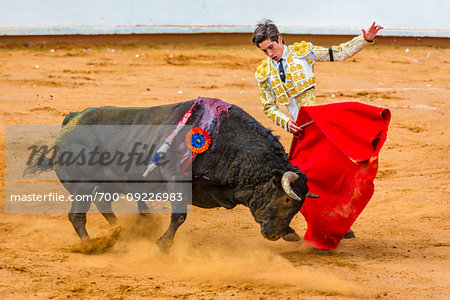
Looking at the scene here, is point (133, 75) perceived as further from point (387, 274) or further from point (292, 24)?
point (387, 274)

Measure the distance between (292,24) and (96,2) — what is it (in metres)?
4.01

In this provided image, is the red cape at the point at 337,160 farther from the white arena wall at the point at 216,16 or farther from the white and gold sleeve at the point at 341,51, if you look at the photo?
the white arena wall at the point at 216,16

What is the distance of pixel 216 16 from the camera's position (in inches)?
505

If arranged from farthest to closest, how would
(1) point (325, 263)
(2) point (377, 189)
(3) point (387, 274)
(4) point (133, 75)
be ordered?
(4) point (133, 75) < (2) point (377, 189) < (1) point (325, 263) < (3) point (387, 274)

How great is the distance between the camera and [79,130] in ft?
13.8

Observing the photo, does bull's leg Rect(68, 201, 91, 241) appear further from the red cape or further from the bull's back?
the red cape

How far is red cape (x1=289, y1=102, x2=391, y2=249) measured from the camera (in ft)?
12.3

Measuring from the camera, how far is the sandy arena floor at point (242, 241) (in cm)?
331

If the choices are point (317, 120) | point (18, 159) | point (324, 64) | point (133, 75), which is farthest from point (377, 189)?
point (324, 64)

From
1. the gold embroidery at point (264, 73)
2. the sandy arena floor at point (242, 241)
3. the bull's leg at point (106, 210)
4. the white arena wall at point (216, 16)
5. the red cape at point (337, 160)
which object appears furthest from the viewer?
the white arena wall at point (216, 16)

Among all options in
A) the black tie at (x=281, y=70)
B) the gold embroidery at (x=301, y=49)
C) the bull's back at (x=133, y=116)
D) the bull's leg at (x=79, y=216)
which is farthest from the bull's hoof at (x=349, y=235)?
the bull's leg at (x=79, y=216)

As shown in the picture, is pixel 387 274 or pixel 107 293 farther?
pixel 387 274

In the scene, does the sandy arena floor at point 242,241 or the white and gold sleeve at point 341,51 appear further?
the white and gold sleeve at point 341,51

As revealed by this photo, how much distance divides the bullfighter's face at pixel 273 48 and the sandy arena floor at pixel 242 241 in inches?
49.8
